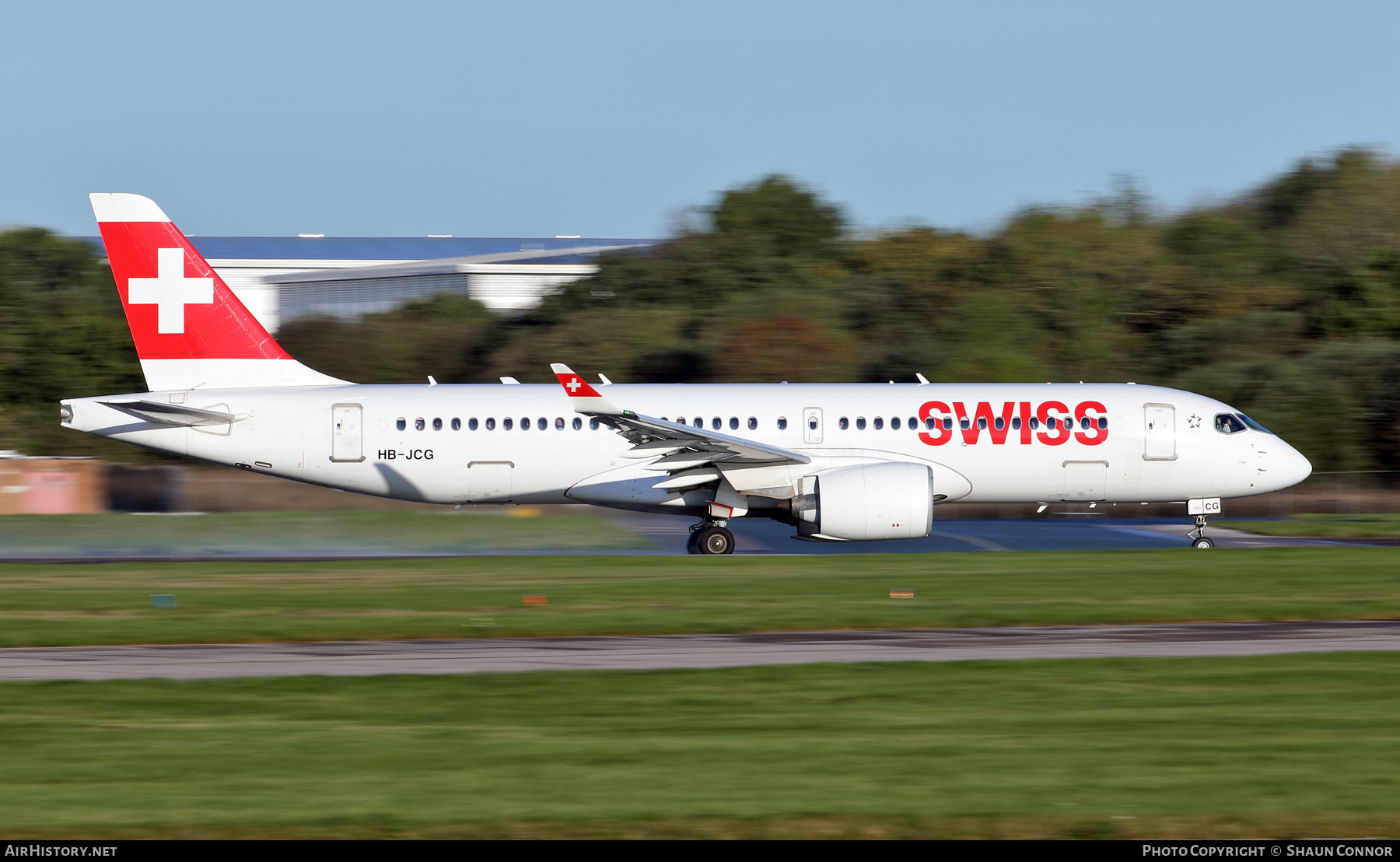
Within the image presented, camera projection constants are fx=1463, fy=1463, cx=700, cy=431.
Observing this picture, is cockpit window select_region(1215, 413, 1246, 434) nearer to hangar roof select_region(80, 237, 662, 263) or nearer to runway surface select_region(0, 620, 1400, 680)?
runway surface select_region(0, 620, 1400, 680)

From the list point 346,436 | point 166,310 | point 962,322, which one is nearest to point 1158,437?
point 346,436

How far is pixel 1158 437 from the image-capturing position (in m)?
27.2

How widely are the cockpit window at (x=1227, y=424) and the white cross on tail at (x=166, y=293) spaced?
19.3m

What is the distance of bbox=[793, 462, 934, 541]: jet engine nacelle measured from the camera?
2512cm

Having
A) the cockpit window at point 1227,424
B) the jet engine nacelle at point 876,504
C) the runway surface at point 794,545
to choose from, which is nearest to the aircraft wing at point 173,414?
the runway surface at point 794,545

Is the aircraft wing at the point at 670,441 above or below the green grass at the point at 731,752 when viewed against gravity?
above

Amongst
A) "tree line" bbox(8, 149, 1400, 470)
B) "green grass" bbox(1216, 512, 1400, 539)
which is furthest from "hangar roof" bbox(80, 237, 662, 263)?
"green grass" bbox(1216, 512, 1400, 539)

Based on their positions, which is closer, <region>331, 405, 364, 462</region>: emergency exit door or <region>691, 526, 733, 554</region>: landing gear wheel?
<region>691, 526, 733, 554</region>: landing gear wheel

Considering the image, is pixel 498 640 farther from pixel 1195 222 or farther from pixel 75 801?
pixel 1195 222

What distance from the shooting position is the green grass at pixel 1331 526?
30.1 m

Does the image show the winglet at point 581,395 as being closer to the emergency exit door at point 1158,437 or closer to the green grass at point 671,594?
A: the green grass at point 671,594

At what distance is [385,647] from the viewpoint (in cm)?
1572

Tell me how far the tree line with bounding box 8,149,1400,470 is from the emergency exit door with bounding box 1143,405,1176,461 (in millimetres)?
16323

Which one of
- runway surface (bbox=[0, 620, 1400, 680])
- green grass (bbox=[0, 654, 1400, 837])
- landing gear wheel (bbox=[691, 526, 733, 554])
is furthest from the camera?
landing gear wheel (bbox=[691, 526, 733, 554])
